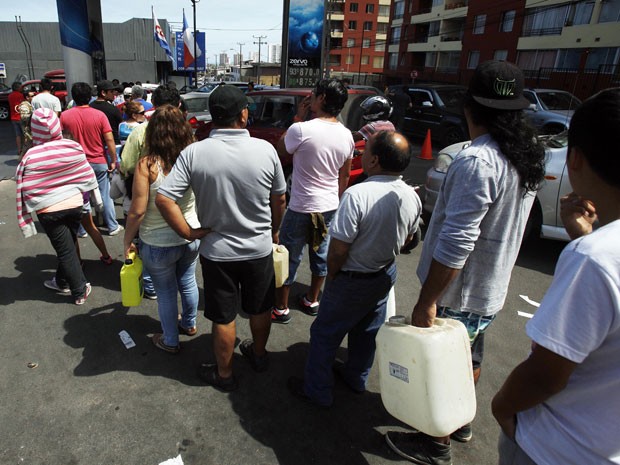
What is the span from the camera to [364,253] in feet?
7.02

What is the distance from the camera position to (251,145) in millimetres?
2273

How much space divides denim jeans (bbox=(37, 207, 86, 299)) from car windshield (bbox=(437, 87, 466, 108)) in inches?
421

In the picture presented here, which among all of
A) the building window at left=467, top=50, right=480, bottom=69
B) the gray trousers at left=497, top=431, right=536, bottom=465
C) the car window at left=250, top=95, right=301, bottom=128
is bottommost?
the gray trousers at left=497, top=431, right=536, bottom=465

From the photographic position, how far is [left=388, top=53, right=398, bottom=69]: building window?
4391cm

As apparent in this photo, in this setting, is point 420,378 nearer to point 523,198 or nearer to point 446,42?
point 523,198

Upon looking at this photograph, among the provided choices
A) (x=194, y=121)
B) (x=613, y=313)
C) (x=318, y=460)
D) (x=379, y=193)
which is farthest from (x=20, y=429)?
(x=194, y=121)

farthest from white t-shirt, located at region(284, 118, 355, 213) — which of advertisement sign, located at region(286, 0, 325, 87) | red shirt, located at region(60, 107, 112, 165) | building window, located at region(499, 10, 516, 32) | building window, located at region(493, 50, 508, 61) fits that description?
Answer: building window, located at region(499, 10, 516, 32)

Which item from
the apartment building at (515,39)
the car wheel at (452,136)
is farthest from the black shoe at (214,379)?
the apartment building at (515,39)

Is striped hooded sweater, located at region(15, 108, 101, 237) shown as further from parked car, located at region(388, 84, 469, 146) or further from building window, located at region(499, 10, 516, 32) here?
building window, located at region(499, 10, 516, 32)

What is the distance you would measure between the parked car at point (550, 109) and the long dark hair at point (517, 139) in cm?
873

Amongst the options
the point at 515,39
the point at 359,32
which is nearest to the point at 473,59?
the point at 515,39

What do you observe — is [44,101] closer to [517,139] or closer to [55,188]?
[55,188]

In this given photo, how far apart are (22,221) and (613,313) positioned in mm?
3823

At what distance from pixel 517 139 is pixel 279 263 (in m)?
1.65
